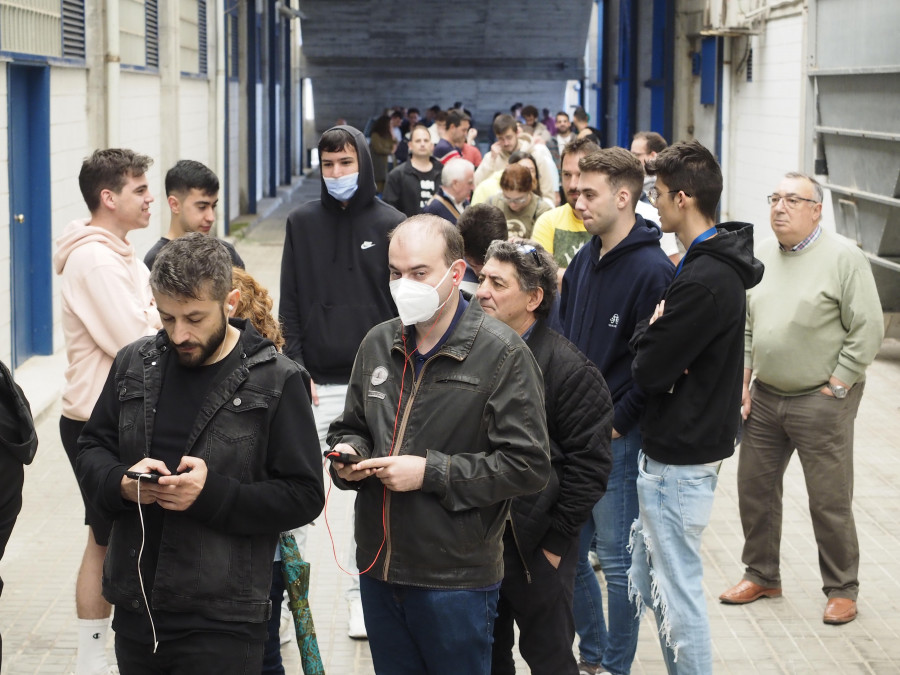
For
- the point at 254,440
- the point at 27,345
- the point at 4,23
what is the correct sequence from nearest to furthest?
the point at 254,440 < the point at 4,23 < the point at 27,345

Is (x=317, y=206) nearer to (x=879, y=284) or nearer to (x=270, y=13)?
(x=879, y=284)

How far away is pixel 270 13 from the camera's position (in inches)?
1134

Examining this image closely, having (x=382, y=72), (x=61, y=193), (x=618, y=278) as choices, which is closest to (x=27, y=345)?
(x=61, y=193)

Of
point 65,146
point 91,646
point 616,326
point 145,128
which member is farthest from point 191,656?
point 145,128

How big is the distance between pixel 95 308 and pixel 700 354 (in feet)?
7.19

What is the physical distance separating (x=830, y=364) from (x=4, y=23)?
6.61 m

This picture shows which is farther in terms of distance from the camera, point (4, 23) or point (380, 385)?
point (4, 23)

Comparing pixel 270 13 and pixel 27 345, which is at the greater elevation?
pixel 270 13

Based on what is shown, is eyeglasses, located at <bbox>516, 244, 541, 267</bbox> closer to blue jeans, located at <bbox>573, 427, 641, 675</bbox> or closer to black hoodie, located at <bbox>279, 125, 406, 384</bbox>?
blue jeans, located at <bbox>573, 427, 641, 675</bbox>

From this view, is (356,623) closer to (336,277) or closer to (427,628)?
(336,277)

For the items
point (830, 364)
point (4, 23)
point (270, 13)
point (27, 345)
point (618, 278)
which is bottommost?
point (27, 345)

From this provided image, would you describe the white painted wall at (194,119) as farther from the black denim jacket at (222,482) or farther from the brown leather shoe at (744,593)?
the black denim jacket at (222,482)

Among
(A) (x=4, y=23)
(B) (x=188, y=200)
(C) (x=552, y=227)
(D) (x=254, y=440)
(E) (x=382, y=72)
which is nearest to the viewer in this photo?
(D) (x=254, y=440)

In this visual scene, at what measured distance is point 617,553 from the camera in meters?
4.86
